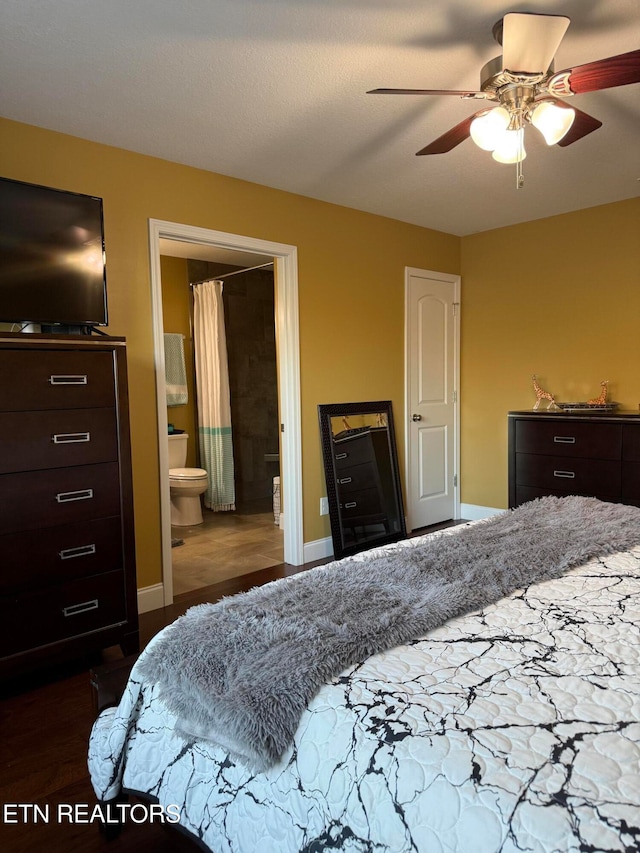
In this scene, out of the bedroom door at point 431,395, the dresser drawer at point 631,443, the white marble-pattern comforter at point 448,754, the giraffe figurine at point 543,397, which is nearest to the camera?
the white marble-pattern comforter at point 448,754

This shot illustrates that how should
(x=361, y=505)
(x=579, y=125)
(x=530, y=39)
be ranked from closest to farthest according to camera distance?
(x=530, y=39) → (x=579, y=125) → (x=361, y=505)

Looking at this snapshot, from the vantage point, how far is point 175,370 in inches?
219

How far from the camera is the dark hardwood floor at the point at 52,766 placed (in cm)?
Result: 166

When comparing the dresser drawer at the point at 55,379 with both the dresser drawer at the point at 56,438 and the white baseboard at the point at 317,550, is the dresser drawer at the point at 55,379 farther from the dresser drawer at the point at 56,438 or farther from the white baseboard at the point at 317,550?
the white baseboard at the point at 317,550

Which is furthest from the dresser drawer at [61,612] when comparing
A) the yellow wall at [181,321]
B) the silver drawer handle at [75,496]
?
the yellow wall at [181,321]

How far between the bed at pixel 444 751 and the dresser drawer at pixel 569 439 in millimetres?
2583

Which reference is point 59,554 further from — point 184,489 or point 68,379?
point 184,489

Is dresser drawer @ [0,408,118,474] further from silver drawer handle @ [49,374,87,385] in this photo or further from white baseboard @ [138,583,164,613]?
white baseboard @ [138,583,164,613]

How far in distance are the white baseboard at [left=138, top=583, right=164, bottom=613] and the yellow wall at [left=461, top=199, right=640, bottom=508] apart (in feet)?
9.87

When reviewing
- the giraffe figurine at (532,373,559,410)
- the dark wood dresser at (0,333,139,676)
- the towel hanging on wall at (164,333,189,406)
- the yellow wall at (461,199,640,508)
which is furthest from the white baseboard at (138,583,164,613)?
the giraffe figurine at (532,373,559,410)

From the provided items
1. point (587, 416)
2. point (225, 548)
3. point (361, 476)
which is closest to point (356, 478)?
point (361, 476)

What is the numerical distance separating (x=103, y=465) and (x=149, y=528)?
2.76ft

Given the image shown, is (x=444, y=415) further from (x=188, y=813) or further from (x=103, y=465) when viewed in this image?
(x=188, y=813)

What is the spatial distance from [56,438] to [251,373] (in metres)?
3.67
